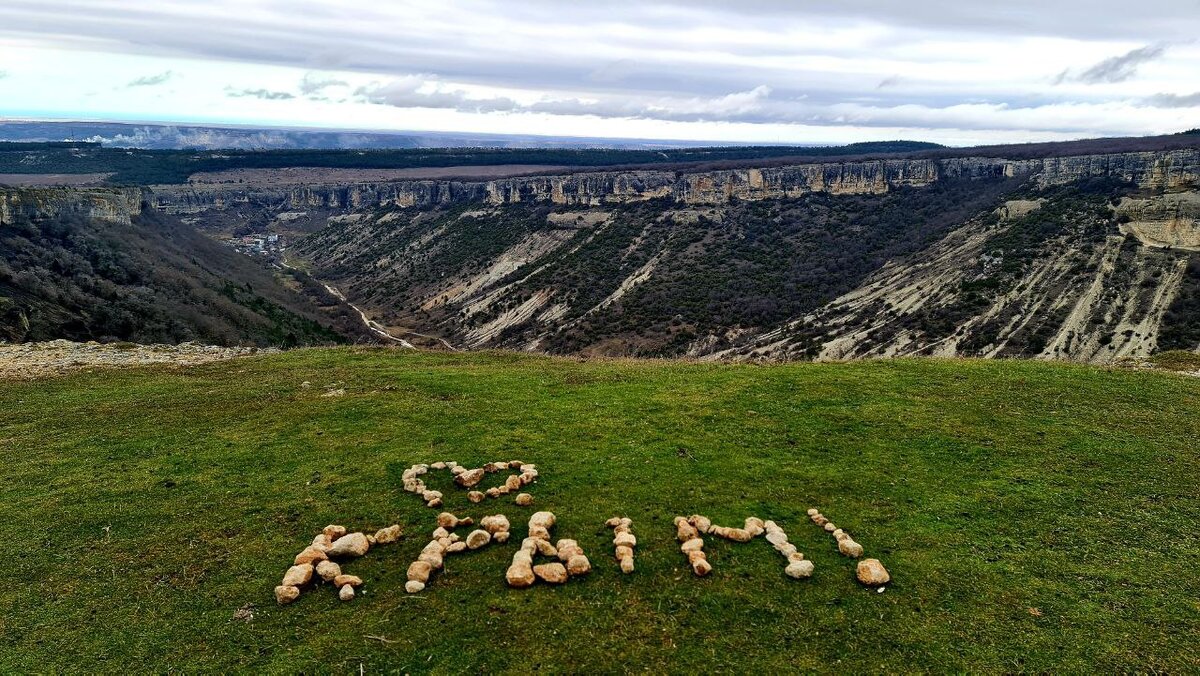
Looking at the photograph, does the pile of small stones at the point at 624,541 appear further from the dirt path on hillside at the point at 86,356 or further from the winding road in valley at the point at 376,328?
the winding road in valley at the point at 376,328

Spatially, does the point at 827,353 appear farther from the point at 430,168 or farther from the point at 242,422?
the point at 430,168

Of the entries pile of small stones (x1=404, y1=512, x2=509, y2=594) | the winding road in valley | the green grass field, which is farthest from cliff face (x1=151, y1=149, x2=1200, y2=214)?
pile of small stones (x1=404, y1=512, x2=509, y2=594)

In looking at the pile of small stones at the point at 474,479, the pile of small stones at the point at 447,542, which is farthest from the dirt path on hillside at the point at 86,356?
the pile of small stones at the point at 447,542

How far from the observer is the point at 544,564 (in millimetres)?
10062

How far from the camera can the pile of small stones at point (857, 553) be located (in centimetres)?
Result: 967

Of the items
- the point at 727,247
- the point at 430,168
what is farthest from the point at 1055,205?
the point at 430,168

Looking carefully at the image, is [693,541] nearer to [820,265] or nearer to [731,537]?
[731,537]

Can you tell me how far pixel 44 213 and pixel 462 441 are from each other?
2284 inches

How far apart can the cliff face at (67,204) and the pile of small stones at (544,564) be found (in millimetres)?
57373

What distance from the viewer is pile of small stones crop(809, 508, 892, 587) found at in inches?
381

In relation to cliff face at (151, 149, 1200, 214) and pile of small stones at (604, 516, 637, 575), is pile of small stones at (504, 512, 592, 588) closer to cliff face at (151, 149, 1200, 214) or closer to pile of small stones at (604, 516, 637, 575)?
pile of small stones at (604, 516, 637, 575)

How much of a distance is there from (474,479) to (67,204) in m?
67.9

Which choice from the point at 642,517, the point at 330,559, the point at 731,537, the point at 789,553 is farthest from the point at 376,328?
the point at 789,553

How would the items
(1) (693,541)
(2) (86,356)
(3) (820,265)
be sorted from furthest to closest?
(3) (820,265) → (2) (86,356) → (1) (693,541)
